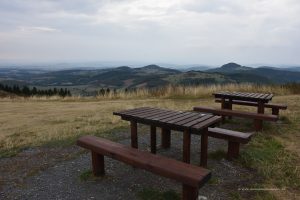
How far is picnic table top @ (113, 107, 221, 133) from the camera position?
3805mm

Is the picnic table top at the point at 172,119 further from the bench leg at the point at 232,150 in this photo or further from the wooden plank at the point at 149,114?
the bench leg at the point at 232,150

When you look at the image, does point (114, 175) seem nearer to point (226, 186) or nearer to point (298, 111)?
point (226, 186)

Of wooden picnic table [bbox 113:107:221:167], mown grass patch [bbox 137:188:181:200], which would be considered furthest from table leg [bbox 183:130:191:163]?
mown grass patch [bbox 137:188:181:200]

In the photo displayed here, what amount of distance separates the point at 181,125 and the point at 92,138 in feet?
4.43

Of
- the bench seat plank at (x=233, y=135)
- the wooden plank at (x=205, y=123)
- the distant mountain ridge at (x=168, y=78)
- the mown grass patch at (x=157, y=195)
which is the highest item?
the wooden plank at (x=205, y=123)

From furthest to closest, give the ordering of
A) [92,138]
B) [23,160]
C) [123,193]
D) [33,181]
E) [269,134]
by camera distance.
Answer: [269,134] < [23,160] < [92,138] < [33,181] < [123,193]

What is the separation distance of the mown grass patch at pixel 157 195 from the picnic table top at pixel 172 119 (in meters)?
0.78

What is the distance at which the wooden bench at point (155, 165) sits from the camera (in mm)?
3004

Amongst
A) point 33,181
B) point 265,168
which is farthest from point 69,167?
point 265,168

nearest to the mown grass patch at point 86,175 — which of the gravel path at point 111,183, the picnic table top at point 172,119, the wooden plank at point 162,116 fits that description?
the gravel path at point 111,183

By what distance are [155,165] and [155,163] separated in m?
0.06

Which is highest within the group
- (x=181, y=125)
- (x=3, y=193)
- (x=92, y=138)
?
(x=181, y=125)

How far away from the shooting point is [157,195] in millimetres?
3514

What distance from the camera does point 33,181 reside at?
4074mm
